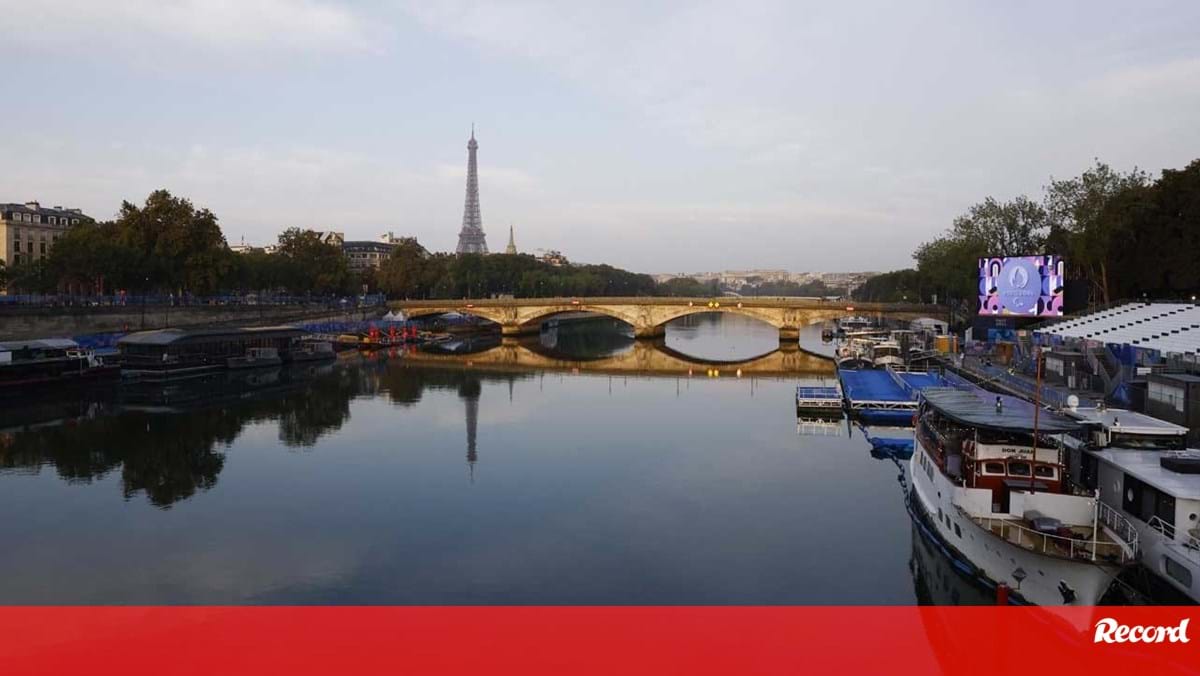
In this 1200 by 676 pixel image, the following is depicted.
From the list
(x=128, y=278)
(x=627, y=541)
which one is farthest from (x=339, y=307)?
(x=627, y=541)

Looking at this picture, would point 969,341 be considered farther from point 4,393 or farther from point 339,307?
point 339,307

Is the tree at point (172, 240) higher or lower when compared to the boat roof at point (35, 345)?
higher

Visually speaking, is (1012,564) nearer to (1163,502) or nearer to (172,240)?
(1163,502)

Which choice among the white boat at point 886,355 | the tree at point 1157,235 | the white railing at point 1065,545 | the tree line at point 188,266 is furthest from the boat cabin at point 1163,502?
the tree line at point 188,266

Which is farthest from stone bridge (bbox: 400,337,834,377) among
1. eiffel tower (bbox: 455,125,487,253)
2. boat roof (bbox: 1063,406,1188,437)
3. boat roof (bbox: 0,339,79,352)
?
eiffel tower (bbox: 455,125,487,253)

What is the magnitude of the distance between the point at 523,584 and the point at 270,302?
214ft

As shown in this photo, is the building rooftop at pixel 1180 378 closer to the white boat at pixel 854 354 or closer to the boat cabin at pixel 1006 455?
the boat cabin at pixel 1006 455

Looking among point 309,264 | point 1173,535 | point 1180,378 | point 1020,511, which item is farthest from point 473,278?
point 1173,535

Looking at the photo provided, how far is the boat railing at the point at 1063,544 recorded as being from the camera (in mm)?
12781

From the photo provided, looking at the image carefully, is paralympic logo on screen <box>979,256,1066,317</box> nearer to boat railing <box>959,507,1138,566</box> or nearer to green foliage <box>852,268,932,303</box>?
boat railing <box>959,507,1138,566</box>

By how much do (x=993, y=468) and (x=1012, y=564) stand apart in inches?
80.2

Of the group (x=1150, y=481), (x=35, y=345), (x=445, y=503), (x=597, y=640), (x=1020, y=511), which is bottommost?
(x=597, y=640)

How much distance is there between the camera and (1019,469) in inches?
595

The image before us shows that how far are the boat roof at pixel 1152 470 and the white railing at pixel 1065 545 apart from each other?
109 cm
